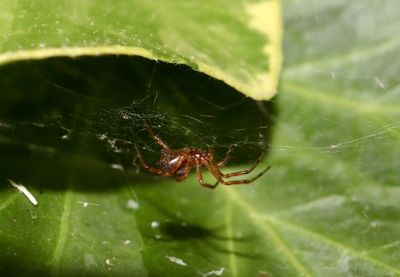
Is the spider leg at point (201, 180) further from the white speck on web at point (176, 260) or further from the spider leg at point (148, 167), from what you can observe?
the white speck on web at point (176, 260)

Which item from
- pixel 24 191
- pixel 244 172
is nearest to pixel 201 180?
pixel 244 172

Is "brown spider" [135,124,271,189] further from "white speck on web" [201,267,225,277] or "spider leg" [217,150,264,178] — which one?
"white speck on web" [201,267,225,277]

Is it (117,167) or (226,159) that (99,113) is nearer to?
(117,167)

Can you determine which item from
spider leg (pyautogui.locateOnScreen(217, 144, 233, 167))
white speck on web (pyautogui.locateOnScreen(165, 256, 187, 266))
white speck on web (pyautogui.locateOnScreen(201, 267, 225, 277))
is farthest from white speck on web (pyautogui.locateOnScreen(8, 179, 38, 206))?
spider leg (pyautogui.locateOnScreen(217, 144, 233, 167))

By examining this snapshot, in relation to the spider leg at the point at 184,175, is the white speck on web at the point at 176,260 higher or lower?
lower

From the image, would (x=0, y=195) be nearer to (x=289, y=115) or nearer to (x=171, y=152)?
(x=171, y=152)

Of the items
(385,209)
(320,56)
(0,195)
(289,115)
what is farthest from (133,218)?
(320,56)

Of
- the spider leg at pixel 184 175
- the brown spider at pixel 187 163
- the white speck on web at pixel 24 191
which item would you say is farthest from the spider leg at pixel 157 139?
the white speck on web at pixel 24 191
